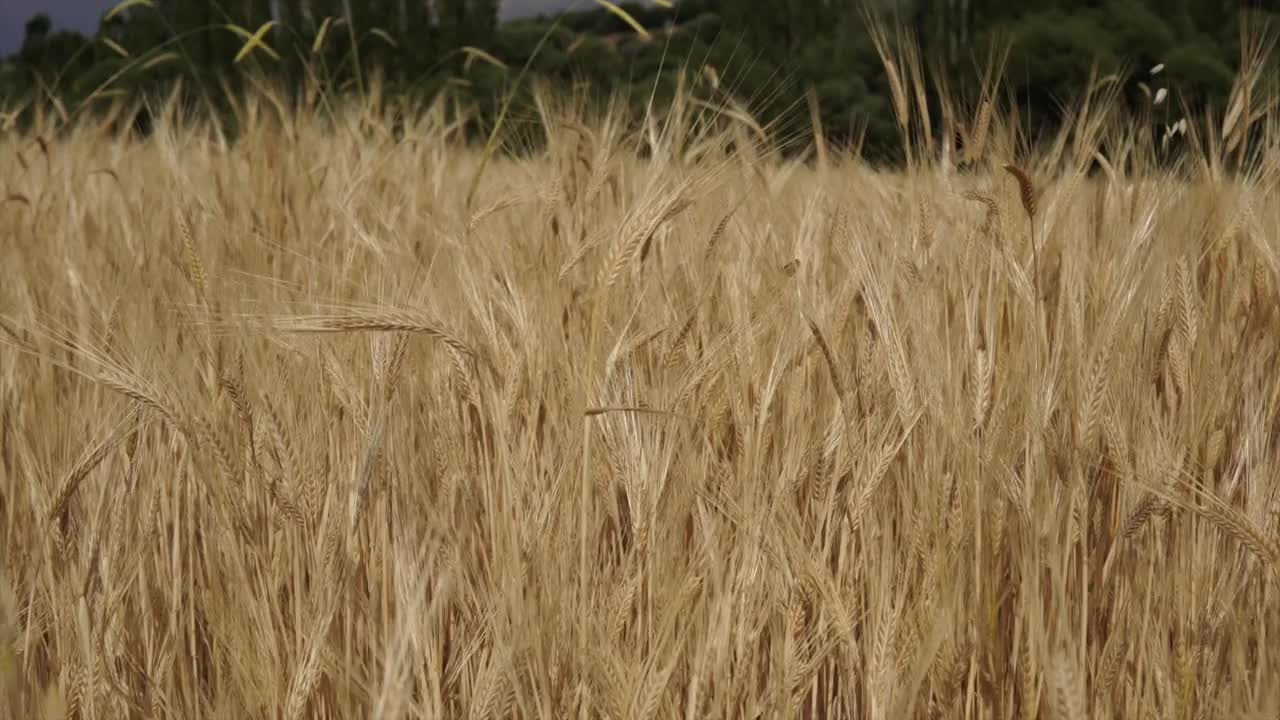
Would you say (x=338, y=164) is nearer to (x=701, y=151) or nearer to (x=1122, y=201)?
(x=701, y=151)

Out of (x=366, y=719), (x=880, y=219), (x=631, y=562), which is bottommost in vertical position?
(x=366, y=719)

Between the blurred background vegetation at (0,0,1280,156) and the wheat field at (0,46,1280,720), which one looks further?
the blurred background vegetation at (0,0,1280,156)

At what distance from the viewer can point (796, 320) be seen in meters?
1.02

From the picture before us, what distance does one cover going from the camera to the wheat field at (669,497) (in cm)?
80

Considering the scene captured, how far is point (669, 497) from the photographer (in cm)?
93

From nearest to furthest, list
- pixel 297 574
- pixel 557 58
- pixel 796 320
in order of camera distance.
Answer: pixel 297 574 < pixel 796 320 < pixel 557 58

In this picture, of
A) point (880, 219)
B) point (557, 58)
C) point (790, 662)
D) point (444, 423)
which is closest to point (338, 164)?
point (880, 219)

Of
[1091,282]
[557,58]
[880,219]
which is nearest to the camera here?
[1091,282]

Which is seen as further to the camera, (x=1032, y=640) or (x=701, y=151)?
(x=701, y=151)

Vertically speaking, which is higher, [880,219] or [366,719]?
[880,219]

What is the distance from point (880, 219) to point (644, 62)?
712cm

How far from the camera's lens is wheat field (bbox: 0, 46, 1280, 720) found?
80 cm

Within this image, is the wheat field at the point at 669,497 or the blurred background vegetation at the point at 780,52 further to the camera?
the blurred background vegetation at the point at 780,52

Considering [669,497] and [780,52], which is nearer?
[669,497]
